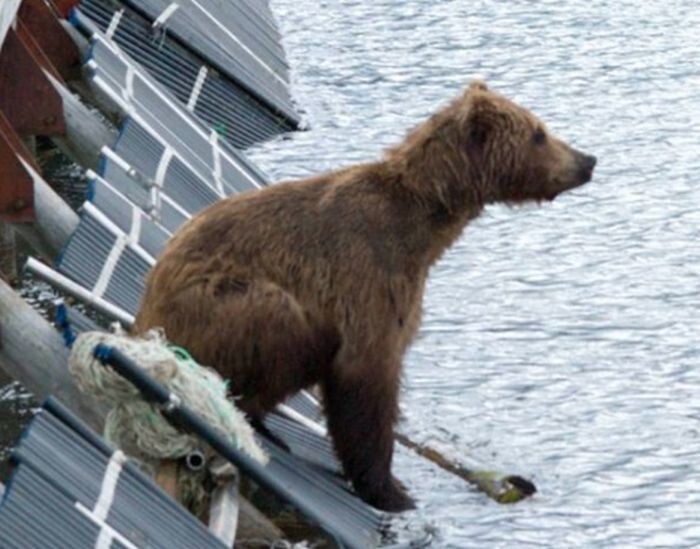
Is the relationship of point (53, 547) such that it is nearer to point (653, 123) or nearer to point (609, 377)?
point (609, 377)

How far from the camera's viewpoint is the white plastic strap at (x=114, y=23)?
15.8m

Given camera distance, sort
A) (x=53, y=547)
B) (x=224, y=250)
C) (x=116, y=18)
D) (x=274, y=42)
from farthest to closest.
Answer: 1. (x=274, y=42)
2. (x=116, y=18)
3. (x=224, y=250)
4. (x=53, y=547)

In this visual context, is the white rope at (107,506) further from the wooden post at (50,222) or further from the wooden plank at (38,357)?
the wooden post at (50,222)

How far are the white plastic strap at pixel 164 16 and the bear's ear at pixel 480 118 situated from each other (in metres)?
7.28

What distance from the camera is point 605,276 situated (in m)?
13.0

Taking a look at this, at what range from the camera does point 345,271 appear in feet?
29.3

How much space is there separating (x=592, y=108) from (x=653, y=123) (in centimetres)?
64

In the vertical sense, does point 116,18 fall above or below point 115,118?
above

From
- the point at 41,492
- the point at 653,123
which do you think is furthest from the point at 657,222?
the point at 41,492

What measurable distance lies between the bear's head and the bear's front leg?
0.87 m

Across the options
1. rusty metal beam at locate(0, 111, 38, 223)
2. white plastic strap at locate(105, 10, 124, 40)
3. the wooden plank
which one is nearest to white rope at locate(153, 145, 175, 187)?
rusty metal beam at locate(0, 111, 38, 223)

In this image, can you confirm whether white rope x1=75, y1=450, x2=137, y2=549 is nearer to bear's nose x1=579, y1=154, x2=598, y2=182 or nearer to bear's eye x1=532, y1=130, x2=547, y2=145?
bear's eye x1=532, y1=130, x2=547, y2=145

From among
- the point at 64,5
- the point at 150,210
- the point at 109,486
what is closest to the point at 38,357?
the point at 109,486

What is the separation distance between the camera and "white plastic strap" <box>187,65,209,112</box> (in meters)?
16.1
